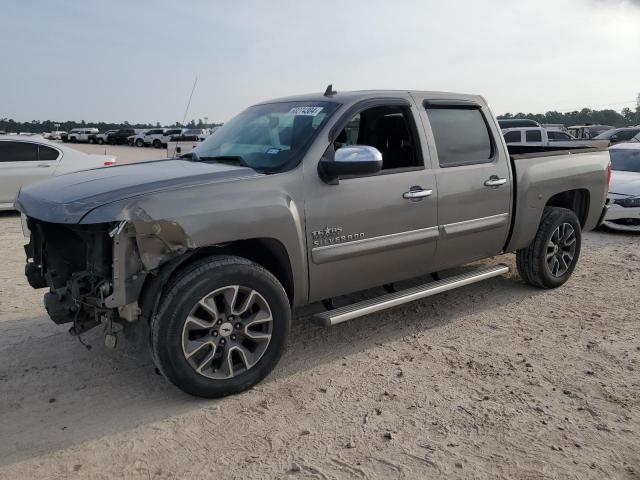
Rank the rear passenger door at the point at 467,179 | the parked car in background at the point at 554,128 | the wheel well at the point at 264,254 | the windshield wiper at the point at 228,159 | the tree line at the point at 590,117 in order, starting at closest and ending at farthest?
the wheel well at the point at 264,254
the windshield wiper at the point at 228,159
the rear passenger door at the point at 467,179
the parked car in background at the point at 554,128
the tree line at the point at 590,117

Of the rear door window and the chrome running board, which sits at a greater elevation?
the rear door window

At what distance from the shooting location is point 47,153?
10336 millimetres

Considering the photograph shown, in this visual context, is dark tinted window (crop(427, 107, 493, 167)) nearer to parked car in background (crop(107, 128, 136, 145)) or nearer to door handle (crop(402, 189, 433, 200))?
door handle (crop(402, 189, 433, 200))

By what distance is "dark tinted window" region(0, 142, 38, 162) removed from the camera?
9.94 metres

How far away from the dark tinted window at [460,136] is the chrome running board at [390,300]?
0.97 metres

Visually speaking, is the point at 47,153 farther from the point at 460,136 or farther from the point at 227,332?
the point at 227,332

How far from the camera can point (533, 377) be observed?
12.3 feet

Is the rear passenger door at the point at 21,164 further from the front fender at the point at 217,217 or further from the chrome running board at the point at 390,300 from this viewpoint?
the chrome running board at the point at 390,300

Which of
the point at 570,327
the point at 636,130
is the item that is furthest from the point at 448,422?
the point at 636,130

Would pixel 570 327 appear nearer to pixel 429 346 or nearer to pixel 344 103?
pixel 429 346

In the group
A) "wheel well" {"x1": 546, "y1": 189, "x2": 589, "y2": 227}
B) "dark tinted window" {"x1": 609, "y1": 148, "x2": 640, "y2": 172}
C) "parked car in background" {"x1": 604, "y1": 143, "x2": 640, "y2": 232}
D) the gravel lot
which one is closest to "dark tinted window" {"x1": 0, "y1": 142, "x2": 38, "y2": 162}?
the gravel lot

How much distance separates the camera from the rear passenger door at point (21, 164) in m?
9.74

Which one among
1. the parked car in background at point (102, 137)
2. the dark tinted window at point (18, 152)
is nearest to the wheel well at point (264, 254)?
the dark tinted window at point (18, 152)

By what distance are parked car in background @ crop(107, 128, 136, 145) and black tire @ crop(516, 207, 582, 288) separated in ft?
159
